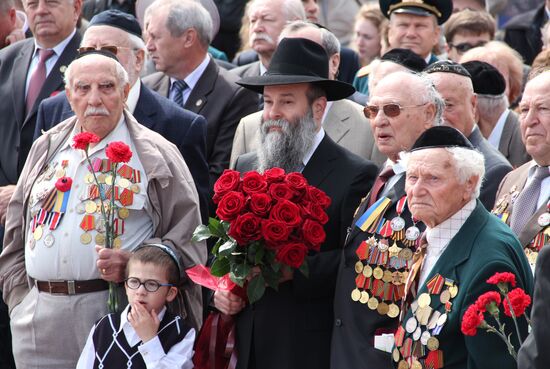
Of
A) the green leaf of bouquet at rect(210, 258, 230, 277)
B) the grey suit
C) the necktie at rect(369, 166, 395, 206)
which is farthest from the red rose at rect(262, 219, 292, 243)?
the grey suit

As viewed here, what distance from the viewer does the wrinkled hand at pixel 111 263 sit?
7070 millimetres

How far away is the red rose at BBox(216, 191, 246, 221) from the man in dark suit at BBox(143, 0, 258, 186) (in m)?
2.49

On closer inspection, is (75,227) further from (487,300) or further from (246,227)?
(487,300)

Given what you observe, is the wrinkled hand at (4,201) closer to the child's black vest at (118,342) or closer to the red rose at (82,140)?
the red rose at (82,140)

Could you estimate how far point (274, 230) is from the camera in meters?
6.38

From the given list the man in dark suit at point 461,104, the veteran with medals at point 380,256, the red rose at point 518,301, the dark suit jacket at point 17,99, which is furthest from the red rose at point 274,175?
the dark suit jacket at point 17,99

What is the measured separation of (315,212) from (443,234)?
0.80 metres

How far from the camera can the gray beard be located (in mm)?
7082

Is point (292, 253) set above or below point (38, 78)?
above

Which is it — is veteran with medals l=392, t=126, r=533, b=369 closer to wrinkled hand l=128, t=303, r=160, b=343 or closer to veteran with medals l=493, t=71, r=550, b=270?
veteran with medals l=493, t=71, r=550, b=270

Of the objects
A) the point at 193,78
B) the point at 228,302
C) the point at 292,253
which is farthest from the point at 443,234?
the point at 193,78

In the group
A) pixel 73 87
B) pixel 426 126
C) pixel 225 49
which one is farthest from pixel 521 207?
pixel 225 49

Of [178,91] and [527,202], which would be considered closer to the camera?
[527,202]

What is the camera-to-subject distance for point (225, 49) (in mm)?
12773
